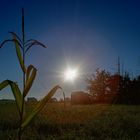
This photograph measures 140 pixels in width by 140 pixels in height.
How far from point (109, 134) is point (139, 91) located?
94.3ft

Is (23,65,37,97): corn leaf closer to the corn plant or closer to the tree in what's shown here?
the corn plant

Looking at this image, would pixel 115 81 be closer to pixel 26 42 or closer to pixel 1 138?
pixel 1 138

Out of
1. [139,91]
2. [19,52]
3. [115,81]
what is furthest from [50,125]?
[115,81]

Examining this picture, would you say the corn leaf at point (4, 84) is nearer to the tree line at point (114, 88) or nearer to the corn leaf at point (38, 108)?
the corn leaf at point (38, 108)

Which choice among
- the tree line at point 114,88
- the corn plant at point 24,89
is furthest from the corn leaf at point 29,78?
the tree line at point 114,88

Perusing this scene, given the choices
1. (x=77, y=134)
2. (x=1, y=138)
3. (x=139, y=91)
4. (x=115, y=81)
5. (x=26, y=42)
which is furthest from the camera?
(x=115, y=81)

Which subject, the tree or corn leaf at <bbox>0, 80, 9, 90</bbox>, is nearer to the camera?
corn leaf at <bbox>0, 80, 9, 90</bbox>

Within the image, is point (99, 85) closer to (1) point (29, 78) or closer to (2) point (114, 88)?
(2) point (114, 88)

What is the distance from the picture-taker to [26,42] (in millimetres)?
1181

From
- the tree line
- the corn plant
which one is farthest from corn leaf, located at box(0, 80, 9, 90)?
the tree line

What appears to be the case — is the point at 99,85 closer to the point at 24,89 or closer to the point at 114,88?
the point at 114,88

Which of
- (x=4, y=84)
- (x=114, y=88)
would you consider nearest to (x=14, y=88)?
(x=4, y=84)

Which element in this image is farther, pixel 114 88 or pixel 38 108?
pixel 114 88

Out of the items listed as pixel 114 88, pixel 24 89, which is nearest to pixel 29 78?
pixel 24 89
